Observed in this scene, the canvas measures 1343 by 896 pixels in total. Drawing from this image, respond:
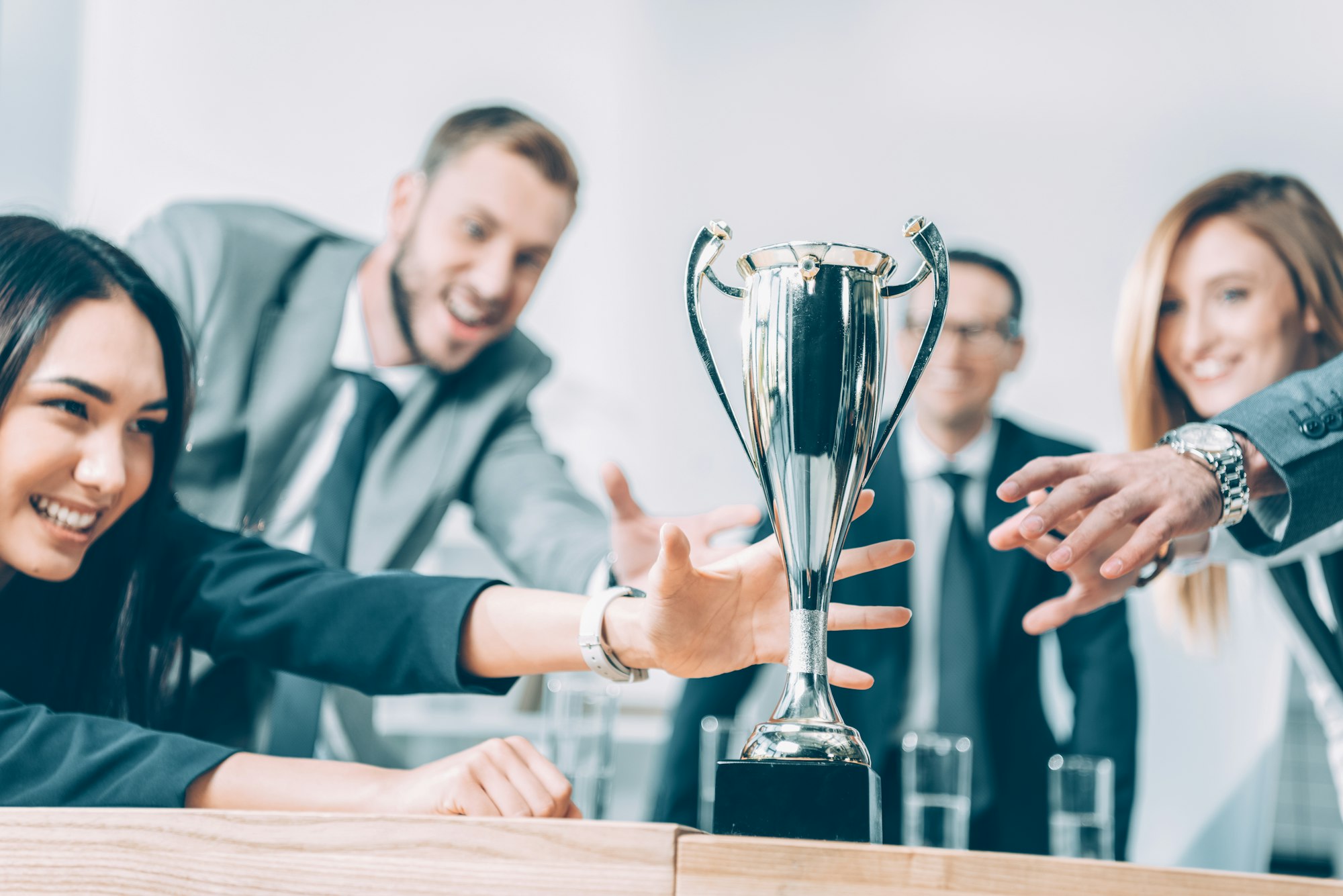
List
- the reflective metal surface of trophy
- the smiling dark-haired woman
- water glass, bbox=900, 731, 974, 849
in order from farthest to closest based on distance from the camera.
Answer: water glass, bbox=900, 731, 974, 849 < the smiling dark-haired woman < the reflective metal surface of trophy

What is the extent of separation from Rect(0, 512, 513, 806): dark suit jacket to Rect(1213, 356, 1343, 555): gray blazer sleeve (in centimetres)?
69

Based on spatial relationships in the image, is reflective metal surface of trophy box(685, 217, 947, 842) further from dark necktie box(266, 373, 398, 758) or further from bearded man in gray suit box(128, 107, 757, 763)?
→ dark necktie box(266, 373, 398, 758)

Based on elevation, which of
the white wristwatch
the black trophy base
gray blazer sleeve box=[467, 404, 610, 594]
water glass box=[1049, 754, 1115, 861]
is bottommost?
water glass box=[1049, 754, 1115, 861]

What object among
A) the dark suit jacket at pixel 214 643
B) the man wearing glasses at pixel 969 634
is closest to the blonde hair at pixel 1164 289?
the man wearing glasses at pixel 969 634

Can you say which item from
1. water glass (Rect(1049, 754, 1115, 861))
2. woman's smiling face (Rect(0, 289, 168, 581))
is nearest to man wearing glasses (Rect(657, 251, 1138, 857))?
water glass (Rect(1049, 754, 1115, 861))

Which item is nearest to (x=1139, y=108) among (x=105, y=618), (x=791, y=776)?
(x=791, y=776)

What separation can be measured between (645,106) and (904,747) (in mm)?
1246

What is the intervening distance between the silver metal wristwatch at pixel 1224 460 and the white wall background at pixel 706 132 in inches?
35.9

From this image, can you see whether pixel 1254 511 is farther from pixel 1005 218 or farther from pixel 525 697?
pixel 525 697

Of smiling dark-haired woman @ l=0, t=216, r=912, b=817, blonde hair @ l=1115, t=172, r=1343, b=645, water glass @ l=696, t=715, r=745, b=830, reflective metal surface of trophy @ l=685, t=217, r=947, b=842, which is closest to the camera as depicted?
reflective metal surface of trophy @ l=685, t=217, r=947, b=842

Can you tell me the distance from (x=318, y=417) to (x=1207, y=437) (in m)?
1.51

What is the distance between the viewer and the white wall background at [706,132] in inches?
72.7

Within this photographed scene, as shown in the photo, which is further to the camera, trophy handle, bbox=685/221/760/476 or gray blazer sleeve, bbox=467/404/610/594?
gray blazer sleeve, bbox=467/404/610/594

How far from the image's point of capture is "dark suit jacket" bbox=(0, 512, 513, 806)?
812 millimetres
